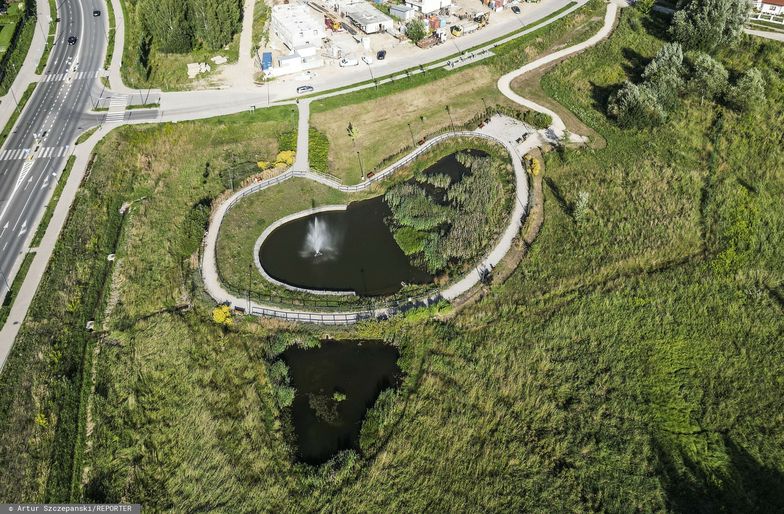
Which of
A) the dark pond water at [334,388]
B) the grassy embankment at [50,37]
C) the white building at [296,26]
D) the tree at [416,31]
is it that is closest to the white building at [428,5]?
the tree at [416,31]

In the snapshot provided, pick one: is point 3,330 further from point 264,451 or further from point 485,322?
point 485,322

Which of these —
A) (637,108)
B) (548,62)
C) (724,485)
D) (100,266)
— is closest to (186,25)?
(100,266)

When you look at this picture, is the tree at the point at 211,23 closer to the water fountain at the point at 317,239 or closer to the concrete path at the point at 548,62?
the water fountain at the point at 317,239

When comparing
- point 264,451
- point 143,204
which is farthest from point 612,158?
point 143,204

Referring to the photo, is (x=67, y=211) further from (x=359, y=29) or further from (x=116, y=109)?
(x=359, y=29)

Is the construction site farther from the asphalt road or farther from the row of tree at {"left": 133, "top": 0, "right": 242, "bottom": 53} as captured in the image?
the asphalt road

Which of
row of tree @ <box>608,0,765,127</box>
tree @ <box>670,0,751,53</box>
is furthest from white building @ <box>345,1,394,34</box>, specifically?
tree @ <box>670,0,751,53</box>

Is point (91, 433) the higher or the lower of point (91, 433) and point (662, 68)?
the lower
